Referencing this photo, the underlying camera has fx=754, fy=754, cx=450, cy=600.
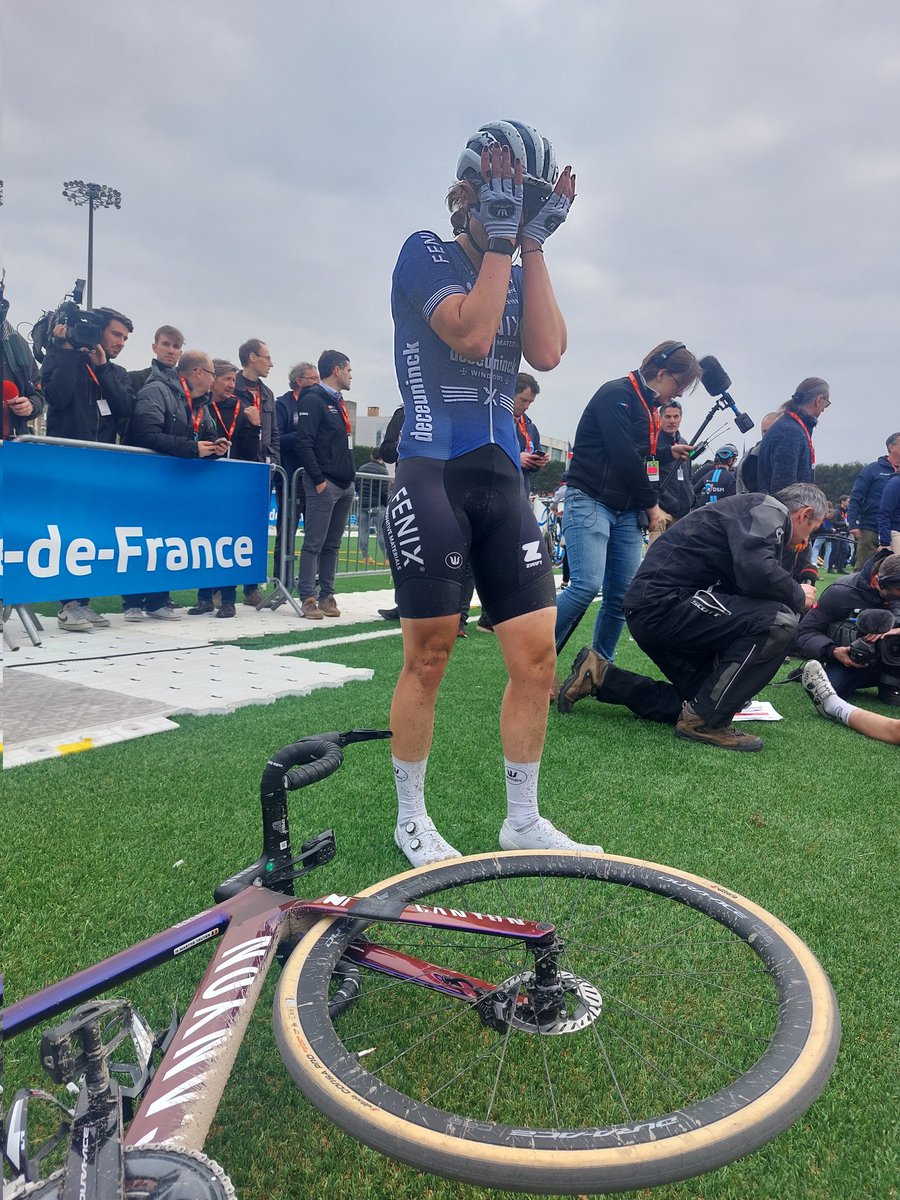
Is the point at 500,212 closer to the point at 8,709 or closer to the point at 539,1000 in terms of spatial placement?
the point at 539,1000

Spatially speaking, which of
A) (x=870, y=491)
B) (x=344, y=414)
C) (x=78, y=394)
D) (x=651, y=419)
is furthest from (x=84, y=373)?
(x=870, y=491)

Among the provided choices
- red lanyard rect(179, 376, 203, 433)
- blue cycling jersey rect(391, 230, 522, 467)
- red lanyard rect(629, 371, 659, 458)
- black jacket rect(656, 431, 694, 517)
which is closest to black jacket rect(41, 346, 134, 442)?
red lanyard rect(179, 376, 203, 433)

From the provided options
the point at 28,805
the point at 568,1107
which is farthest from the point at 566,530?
the point at 568,1107

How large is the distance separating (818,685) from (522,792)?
2902 mm

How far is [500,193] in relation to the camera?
196 cm

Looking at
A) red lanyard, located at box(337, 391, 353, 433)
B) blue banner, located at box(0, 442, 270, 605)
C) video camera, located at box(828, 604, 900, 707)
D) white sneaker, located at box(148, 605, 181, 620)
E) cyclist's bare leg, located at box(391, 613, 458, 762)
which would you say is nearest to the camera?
cyclist's bare leg, located at box(391, 613, 458, 762)

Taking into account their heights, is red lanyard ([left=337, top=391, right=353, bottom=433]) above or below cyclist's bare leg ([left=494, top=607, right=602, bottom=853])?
above

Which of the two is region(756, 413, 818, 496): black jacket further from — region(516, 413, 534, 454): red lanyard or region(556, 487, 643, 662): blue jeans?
region(556, 487, 643, 662): blue jeans

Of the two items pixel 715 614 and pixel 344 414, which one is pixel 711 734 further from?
pixel 344 414

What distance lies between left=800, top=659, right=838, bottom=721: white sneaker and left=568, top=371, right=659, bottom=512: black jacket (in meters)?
1.46

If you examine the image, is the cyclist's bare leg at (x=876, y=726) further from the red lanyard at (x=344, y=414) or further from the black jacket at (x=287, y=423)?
the black jacket at (x=287, y=423)

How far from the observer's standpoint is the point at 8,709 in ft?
11.4

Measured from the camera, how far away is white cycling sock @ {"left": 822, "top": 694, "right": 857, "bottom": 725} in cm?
419

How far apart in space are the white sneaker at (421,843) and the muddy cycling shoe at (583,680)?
75.1 inches
